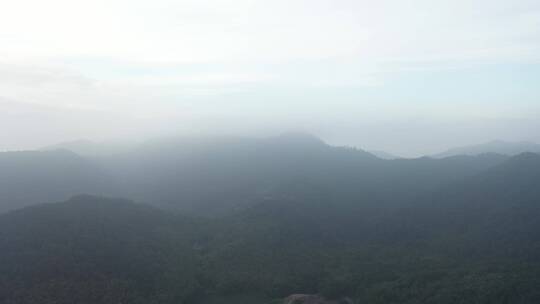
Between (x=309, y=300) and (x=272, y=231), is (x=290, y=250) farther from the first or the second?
(x=309, y=300)

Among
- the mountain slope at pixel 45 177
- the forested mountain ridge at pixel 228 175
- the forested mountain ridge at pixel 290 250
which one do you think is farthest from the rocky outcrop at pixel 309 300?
the mountain slope at pixel 45 177

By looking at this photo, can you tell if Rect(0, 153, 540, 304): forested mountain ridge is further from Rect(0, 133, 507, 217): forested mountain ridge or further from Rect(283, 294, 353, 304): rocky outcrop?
Rect(0, 133, 507, 217): forested mountain ridge

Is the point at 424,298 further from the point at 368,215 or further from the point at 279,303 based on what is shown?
the point at 368,215

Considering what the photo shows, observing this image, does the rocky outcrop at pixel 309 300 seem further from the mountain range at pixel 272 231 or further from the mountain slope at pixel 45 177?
the mountain slope at pixel 45 177

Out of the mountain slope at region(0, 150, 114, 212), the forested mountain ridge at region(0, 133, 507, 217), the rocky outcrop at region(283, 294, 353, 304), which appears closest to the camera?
the rocky outcrop at region(283, 294, 353, 304)

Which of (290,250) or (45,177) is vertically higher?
(45,177)

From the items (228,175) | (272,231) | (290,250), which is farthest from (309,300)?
(228,175)

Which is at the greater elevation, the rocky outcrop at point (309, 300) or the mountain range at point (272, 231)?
the mountain range at point (272, 231)

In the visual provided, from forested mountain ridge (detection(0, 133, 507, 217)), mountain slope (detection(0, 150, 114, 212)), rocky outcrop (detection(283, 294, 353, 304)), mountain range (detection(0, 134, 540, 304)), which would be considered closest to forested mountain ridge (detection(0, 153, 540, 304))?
mountain range (detection(0, 134, 540, 304))
